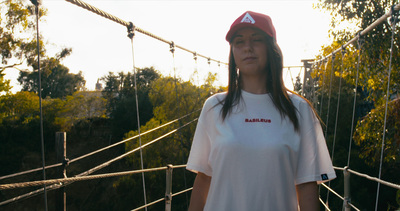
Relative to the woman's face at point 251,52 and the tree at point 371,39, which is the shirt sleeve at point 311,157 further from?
the tree at point 371,39

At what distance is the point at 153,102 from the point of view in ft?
69.8

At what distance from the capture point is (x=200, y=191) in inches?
38.5

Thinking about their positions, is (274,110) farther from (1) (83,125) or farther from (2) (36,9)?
(1) (83,125)

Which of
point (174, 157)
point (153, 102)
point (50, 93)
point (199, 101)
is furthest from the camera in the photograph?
point (153, 102)

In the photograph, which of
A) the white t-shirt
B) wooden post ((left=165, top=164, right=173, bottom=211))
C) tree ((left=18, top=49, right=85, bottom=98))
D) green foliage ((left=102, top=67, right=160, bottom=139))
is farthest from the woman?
green foliage ((left=102, top=67, right=160, bottom=139))

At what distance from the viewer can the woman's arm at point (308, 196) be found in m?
0.88

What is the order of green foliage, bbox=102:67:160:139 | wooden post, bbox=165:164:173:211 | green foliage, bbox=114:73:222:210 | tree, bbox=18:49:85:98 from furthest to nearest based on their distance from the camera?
green foliage, bbox=102:67:160:139, green foliage, bbox=114:73:222:210, tree, bbox=18:49:85:98, wooden post, bbox=165:164:173:211

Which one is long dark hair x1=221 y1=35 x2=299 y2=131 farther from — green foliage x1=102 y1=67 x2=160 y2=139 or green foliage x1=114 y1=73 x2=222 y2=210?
green foliage x1=102 y1=67 x2=160 y2=139

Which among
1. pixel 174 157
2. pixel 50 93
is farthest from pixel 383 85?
pixel 174 157

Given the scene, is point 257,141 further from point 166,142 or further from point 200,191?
point 166,142

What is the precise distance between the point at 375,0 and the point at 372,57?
3.39 feet

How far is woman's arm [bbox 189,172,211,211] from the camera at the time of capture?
38.3 inches

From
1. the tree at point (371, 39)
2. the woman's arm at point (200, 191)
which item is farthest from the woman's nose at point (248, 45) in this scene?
the tree at point (371, 39)

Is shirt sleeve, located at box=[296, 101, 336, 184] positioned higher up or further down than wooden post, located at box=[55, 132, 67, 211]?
higher up
